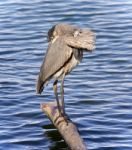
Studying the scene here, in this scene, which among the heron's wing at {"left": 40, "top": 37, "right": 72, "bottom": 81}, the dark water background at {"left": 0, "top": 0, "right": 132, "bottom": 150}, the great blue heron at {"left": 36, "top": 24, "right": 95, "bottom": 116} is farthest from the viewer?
the dark water background at {"left": 0, "top": 0, "right": 132, "bottom": 150}

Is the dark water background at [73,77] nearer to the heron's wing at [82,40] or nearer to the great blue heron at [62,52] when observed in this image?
the great blue heron at [62,52]

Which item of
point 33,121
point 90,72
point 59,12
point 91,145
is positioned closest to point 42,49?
point 90,72

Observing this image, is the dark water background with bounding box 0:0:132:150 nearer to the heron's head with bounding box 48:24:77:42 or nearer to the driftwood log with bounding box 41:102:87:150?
the driftwood log with bounding box 41:102:87:150

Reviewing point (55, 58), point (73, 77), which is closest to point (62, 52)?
point (55, 58)

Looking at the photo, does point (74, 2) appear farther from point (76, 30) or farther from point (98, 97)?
point (76, 30)

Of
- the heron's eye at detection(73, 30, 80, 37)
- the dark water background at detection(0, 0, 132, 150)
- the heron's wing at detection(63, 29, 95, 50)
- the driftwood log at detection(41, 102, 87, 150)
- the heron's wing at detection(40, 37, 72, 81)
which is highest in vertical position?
the heron's eye at detection(73, 30, 80, 37)

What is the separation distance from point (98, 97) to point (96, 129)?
178 centimetres

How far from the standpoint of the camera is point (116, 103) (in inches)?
484

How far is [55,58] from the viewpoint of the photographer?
9.73m

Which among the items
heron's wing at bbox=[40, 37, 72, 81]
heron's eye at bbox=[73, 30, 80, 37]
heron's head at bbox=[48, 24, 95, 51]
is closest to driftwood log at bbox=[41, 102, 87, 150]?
heron's wing at bbox=[40, 37, 72, 81]

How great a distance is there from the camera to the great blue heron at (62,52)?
9.47 metres

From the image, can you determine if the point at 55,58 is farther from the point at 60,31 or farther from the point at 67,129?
the point at 67,129

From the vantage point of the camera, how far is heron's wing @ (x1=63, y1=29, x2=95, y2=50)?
9.11 metres

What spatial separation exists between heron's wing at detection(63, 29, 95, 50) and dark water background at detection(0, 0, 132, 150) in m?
1.61
